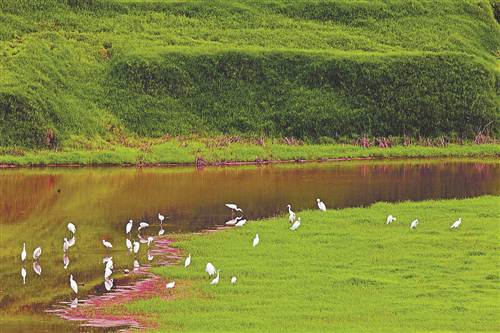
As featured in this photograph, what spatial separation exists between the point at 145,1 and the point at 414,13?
24475 millimetres

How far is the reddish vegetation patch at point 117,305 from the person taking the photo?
2492 cm

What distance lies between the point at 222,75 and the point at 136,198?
32730 millimetres

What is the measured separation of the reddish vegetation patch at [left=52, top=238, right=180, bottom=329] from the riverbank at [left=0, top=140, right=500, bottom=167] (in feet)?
105

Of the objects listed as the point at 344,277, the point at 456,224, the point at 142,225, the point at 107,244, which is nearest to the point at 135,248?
Result: the point at 107,244

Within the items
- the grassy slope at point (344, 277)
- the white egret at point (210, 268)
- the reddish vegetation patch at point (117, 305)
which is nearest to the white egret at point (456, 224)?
the grassy slope at point (344, 277)

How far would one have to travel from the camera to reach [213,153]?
65.3 m

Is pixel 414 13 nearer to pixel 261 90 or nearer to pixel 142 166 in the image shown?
pixel 261 90

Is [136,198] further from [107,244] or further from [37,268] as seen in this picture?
[37,268]

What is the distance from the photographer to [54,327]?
80.7 ft

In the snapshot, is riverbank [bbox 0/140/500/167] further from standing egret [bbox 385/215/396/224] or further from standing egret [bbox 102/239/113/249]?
standing egret [bbox 102/239/113/249]

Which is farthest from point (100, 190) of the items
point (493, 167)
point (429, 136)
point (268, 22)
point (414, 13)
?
point (414, 13)

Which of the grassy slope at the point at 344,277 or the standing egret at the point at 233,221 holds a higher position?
the grassy slope at the point at 344,277

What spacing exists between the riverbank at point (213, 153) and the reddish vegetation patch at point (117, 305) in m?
32.0

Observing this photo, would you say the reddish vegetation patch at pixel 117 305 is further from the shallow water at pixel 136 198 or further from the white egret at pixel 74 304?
the shallow water at pixel 136 198
